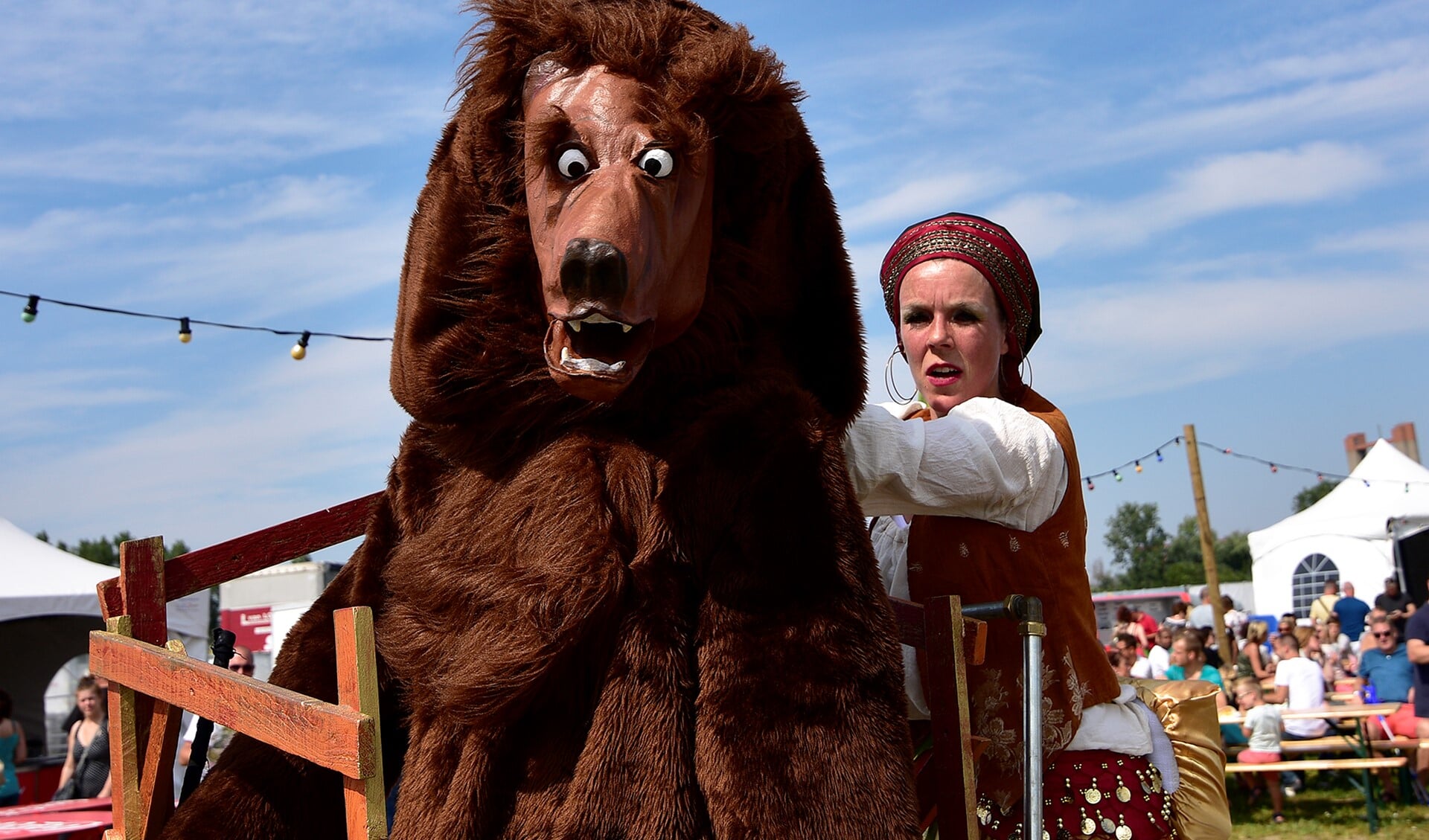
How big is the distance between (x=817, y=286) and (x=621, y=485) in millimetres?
501

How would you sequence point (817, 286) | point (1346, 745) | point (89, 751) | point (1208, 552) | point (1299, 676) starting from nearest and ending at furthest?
point (817, 286), point (89, 751), point (1346, 745), point (1299, 676), point (1208, 552)

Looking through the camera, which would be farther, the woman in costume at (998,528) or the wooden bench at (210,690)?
the woman in costume at (998,528)

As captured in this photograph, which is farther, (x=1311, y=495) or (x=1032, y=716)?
(x=1311, y=495)

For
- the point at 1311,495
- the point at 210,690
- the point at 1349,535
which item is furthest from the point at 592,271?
the point at 1311,495

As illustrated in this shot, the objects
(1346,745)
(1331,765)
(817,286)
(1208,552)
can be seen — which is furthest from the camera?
(1208,552)

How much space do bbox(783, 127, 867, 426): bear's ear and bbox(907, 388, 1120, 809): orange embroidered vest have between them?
403 mm

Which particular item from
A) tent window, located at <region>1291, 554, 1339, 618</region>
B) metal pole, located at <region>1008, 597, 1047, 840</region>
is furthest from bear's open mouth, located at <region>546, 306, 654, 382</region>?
tent window, located at <region>1291, 554, 1339, 618</region>

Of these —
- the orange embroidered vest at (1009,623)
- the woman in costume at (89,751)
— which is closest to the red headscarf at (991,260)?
the orange embroidered vest at (1009,623)

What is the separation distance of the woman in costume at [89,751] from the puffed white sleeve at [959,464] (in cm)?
561

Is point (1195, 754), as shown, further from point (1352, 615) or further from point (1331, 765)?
point (1352, 615)

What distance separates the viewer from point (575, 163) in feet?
5.34

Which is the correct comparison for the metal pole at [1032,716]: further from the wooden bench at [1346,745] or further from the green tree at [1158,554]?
the green tree at [1158,554]

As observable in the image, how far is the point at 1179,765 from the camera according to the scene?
230cm

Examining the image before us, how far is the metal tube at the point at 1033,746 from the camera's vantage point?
175cm
